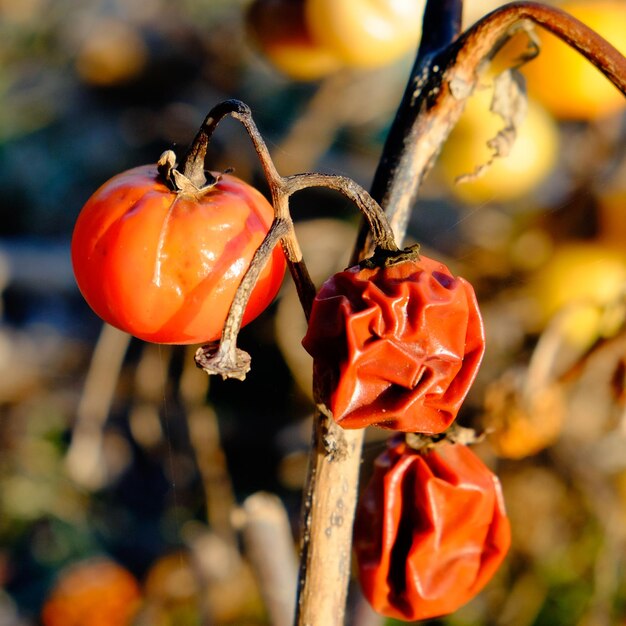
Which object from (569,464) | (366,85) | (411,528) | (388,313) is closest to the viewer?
(388,313)

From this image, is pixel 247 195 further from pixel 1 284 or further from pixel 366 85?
pixel 1 284

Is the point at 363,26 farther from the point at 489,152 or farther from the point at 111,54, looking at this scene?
the point at 111,54

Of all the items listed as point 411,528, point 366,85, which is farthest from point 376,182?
point 366,85

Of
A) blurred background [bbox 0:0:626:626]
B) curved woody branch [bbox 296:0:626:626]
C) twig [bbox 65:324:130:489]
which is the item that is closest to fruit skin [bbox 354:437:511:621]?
curved woody branch [bbox 296:0:626:626]

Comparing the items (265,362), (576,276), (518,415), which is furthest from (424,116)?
(265,362)

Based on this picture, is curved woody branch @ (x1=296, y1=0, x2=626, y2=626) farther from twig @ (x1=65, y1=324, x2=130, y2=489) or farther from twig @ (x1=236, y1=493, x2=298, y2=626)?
twig @ (x1=65, y1=324, x2=130, y2=489)

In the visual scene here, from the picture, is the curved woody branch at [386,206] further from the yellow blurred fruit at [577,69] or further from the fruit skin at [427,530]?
the yellow blurred fruit at [577,69]
